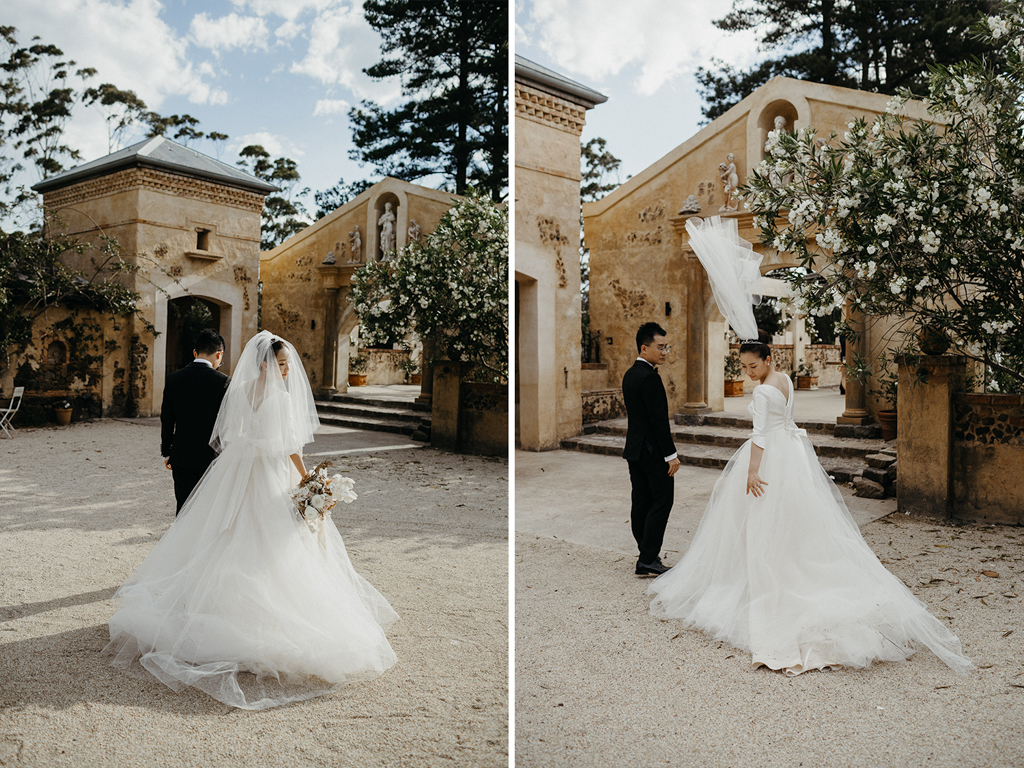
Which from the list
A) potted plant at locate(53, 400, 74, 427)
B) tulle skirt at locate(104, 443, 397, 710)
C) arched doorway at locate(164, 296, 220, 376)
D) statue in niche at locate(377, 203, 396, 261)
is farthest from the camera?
arched doorway at locate(164, 296, 220, 376)

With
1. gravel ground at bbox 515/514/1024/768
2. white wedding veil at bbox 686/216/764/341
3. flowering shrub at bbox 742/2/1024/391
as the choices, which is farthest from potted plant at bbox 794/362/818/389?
white wedding veil at bbox 686/216/764/341

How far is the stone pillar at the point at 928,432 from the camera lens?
Answer: 6.26 metres

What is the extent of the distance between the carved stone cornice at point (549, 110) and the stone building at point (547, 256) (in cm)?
1

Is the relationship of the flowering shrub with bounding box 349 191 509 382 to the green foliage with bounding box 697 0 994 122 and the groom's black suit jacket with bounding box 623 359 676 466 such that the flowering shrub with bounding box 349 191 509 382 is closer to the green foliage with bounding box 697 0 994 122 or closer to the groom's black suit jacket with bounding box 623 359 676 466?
the groom's black suit jacket with bounding box 623 359 676 466

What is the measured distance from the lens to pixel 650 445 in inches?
183

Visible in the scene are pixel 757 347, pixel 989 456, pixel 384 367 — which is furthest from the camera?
pixel 384 367

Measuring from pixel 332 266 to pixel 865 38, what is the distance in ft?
45.7

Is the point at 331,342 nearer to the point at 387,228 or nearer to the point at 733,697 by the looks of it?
the point at 387,228

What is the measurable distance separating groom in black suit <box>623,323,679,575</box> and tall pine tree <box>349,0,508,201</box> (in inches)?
469

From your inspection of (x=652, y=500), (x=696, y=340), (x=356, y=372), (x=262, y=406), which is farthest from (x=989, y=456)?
(x=356, y=372)

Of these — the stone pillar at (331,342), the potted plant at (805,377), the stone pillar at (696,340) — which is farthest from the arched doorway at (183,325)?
the potted plant at (805,377)

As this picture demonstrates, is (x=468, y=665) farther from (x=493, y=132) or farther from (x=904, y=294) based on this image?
(x=493, y=132)

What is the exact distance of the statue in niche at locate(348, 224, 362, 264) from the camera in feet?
51.6

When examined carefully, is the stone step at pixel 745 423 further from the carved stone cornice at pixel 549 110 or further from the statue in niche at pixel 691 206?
the carved stone cornice at pixel 549 110
